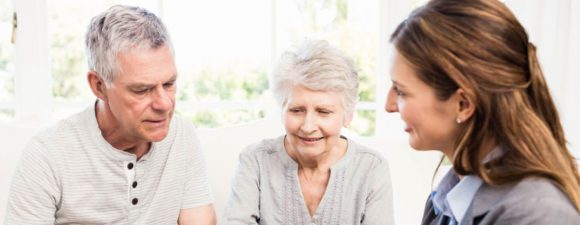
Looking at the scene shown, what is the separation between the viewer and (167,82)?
1.68 metres

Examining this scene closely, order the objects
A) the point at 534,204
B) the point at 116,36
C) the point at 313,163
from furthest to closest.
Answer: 1. the point at 313,163
2. the point at 116,36
3. the point at 534,204

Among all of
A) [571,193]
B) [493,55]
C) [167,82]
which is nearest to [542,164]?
[571,193]

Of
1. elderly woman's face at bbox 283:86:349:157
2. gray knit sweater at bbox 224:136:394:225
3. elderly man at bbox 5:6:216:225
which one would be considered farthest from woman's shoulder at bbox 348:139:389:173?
elderly man at bbox 5:6:216:225

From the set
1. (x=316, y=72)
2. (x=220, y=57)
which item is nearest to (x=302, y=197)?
(x=316, y=72)

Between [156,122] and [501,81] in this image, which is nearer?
[501,81]

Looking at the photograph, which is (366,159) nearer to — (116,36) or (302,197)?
(302,197)

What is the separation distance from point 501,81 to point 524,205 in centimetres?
23

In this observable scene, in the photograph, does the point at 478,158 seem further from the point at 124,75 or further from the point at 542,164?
the point at 124,75

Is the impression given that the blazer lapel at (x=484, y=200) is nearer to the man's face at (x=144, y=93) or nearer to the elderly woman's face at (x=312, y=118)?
the elderly woman's face at (x=312, y=118)

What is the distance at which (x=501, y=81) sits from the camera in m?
1.20

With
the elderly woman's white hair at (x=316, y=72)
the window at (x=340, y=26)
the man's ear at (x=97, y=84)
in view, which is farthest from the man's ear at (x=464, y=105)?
the window at (x=340, y=26)

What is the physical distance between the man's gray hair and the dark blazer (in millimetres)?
884

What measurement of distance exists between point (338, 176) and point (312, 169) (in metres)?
0.09

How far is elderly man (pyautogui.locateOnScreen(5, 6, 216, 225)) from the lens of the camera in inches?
63.8
